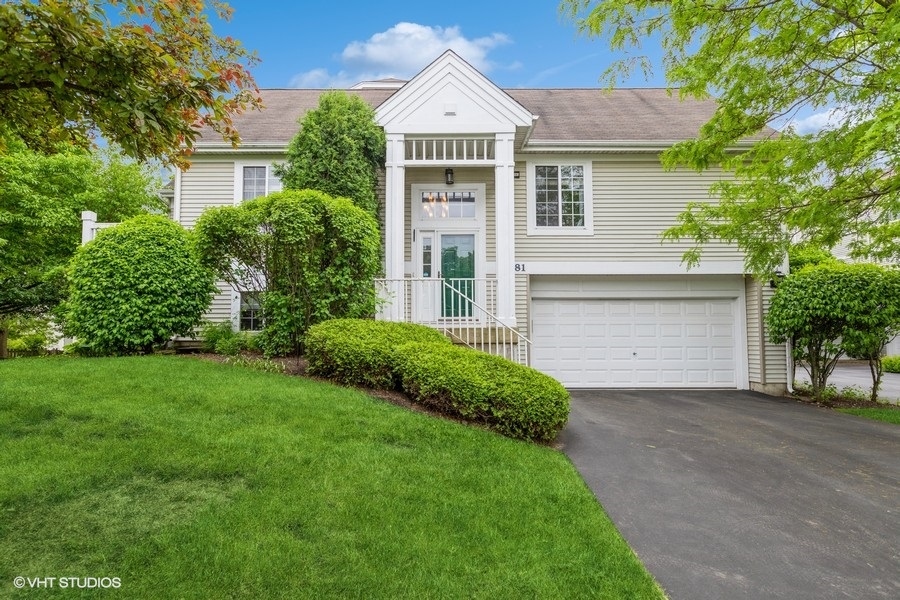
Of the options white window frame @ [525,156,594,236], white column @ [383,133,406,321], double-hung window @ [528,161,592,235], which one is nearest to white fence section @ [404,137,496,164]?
white column @ [383,133,406,321]

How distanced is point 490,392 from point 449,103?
19.6 feet

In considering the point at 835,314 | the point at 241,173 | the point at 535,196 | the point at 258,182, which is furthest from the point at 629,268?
the point at 241,173

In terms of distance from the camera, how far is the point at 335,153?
825 cm

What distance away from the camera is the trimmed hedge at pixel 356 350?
5828mm

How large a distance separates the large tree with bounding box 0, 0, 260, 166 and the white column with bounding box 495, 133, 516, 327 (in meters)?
5.69

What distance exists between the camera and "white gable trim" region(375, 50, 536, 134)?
28.3 ft

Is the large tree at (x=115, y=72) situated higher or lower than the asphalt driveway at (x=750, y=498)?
higher

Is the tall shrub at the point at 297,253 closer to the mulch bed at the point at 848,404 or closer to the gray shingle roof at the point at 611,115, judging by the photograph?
the gray shingle roof at the point at 611,115

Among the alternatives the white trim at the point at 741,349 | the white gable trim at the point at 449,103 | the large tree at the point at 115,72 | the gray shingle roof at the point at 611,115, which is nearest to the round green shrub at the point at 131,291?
the white gable trim at the point at 449,103

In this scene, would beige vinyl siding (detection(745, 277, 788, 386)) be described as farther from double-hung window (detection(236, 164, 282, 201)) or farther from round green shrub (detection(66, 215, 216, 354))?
round green shrub (detection(66, 215, 216, 354))

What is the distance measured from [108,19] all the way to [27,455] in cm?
314

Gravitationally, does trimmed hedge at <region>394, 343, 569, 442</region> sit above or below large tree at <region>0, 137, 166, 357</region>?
below

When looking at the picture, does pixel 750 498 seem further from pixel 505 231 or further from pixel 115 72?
pixel 505 231

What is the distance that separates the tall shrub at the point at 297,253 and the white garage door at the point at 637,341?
4.33m
